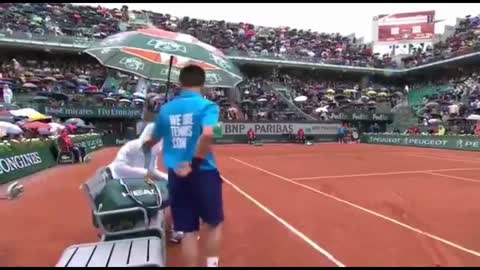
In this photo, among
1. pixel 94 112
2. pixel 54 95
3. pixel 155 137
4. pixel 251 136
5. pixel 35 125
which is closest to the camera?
pixel 155 137

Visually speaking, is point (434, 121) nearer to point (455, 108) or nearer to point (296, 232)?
point (455, 108)

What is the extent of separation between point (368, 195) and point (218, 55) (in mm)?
5099

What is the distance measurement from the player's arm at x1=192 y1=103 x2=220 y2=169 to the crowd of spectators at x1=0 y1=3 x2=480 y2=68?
126 ft

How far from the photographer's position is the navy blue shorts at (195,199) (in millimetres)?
3859

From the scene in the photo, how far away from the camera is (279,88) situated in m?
48.7

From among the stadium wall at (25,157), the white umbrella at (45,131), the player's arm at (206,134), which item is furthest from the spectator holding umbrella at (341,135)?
the player's arm at (206,134)

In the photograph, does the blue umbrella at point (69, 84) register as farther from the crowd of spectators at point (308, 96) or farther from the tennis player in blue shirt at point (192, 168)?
the tennis player in blue shirt at point (192, 168)

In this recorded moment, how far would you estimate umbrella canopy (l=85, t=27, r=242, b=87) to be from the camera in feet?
18.4

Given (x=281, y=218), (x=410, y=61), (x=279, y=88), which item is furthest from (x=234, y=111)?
(x=281, y=218)

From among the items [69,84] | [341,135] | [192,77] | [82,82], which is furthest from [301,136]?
[192,77]

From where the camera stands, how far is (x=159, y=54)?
21.4ft

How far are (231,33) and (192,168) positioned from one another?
52.3 m

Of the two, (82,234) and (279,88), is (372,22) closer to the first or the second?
(279,88)

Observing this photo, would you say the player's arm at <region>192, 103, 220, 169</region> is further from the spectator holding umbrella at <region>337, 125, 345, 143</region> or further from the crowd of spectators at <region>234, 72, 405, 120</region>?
the crowd of spectators at <region>234, 72, 405, 120</region>
